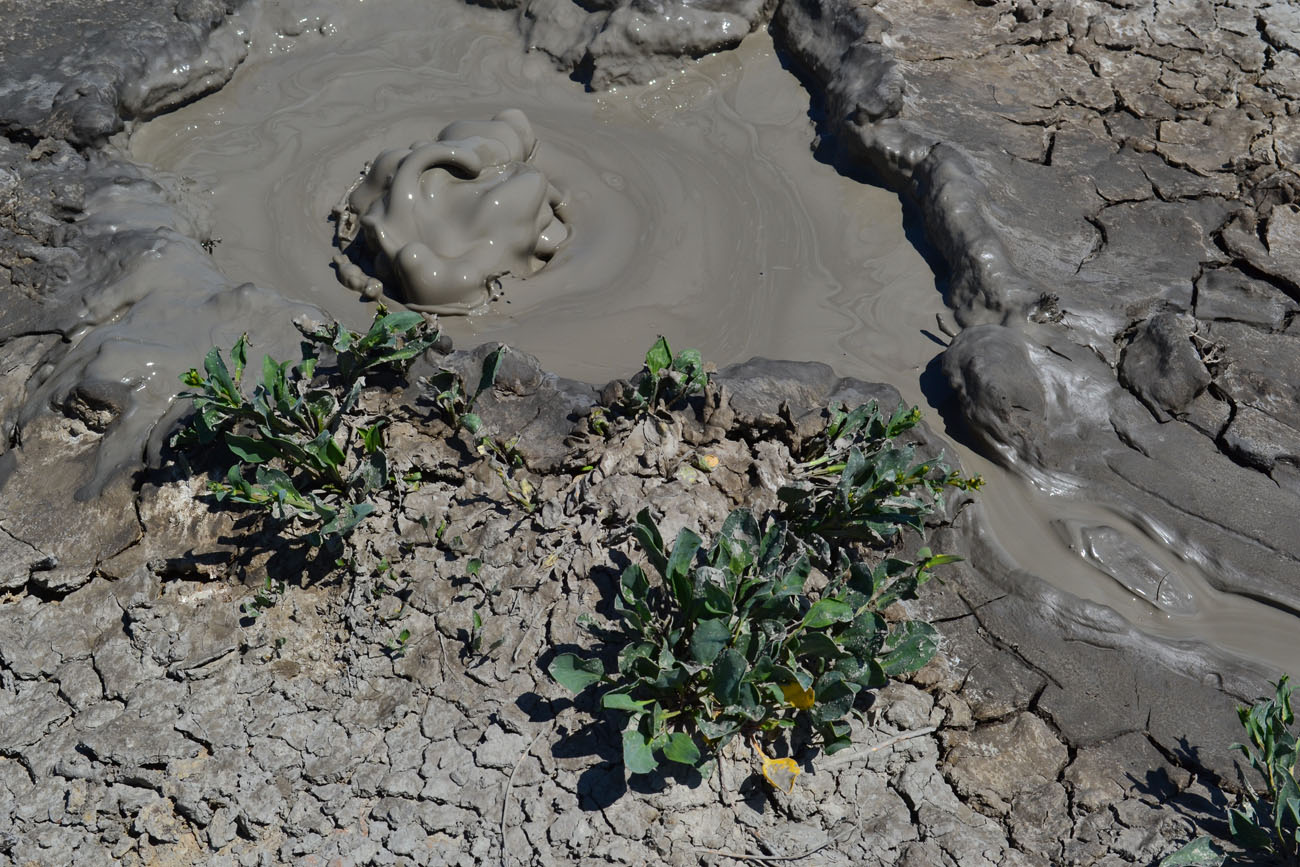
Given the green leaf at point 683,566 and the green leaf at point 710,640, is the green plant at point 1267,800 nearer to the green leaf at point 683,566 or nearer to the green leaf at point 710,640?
the green leaf at point 710,640

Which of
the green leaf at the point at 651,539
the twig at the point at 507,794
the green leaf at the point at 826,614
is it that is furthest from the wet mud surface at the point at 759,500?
the green leaf at the point at 826,614

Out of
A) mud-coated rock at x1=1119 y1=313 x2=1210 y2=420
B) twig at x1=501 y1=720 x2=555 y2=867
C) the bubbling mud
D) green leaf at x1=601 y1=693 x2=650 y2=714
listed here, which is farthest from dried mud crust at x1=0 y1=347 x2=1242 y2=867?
mud-coated rock at x1=1119 y1=313 x2=1210 y2=420

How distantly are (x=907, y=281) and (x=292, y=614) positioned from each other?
2.76m

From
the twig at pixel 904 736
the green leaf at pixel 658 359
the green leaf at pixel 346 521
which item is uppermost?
the green leaf at pixel 658 359

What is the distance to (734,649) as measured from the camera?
2523 mm

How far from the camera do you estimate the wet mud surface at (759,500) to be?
2.65 metres

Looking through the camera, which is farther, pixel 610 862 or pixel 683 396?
pixel 683 396

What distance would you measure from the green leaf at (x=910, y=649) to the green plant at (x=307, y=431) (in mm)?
1532

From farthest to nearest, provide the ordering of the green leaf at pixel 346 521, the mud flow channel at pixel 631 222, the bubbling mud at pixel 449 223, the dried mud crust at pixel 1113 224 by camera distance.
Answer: the bubbling mud at pixel 449 223 < the dried mud crust at pixel 1113 224 < the mud flow channel at pixel 631 222 < the green leaf at pixel 346 521

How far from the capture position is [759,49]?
208 inches

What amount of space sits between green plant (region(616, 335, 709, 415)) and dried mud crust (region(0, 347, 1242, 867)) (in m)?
0.08

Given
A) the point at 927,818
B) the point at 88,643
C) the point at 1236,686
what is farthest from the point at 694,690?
the point at 88,643

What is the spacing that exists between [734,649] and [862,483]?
Result: 78cm

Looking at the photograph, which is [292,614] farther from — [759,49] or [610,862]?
[759,49]
